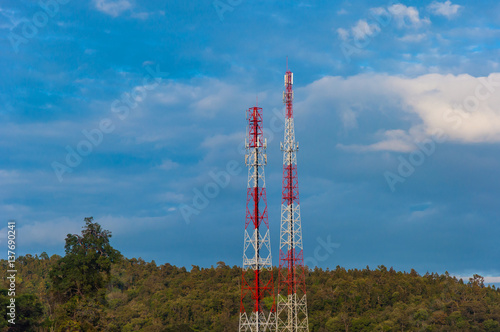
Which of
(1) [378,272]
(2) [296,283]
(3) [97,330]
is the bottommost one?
(3) [97,330]

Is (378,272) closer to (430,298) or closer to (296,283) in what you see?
(430,298)

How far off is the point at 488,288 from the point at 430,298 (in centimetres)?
1057

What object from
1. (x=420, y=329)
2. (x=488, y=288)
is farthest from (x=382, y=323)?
(x=488, y=288)

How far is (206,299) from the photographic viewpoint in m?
105

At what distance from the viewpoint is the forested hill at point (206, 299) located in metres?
56.1

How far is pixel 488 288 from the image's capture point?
98062 millimetres

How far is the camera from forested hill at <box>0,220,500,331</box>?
56.1 m

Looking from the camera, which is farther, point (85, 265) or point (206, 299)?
point (206, 299)

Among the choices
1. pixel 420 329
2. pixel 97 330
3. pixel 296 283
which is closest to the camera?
pixel 97 330

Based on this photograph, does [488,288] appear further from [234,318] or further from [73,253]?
Result: [73,253]

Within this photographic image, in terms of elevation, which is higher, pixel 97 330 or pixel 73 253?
pixel 73 253

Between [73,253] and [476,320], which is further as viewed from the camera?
[476,320]

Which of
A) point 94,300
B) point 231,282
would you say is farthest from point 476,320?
point 94,300

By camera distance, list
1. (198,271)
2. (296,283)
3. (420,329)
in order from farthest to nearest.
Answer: (198,271) → (420,329) → (296,283)
